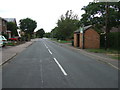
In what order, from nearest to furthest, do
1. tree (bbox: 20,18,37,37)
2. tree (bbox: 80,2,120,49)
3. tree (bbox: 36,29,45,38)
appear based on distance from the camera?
tree (bbox: 80,2,120,49), tree (bbox: 20,18,37,37), tree (bbox: 36,29,45,38)

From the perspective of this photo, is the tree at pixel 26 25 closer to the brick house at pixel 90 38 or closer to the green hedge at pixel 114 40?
the brick house at pixel 90 38

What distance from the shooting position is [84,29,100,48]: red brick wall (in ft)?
93.3

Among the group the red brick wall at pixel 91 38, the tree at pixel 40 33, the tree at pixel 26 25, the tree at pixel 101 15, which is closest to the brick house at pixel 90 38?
A: the red brick wall at pixel 91 38

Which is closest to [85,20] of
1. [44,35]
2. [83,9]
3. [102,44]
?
[83,9]

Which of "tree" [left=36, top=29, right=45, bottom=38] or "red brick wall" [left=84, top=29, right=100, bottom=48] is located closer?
"red brick wall" [left=84, top=29, right=100, bottom=48]

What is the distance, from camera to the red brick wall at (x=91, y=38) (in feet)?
93.3

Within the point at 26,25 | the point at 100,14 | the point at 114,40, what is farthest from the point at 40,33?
the point at 114,40

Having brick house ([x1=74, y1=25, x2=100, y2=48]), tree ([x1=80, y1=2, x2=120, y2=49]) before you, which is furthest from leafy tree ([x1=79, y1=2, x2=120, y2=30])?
brick house ([x1=74, y1=25, x2=100, y2=48])

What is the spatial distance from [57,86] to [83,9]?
27.9 metres

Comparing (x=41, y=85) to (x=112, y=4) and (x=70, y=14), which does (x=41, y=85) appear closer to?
(x=112, y=4)

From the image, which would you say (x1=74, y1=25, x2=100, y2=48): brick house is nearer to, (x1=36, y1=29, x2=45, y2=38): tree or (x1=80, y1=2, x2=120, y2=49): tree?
(x1=80, y1=2, x2=120, y2=49): tree

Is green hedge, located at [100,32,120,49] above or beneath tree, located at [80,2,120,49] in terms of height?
beneath

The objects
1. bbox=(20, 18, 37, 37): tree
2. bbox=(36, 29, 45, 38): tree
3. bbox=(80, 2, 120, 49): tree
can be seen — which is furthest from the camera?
bbox=(36, 29, 45, 38): tree

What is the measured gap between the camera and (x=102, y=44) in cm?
3150
